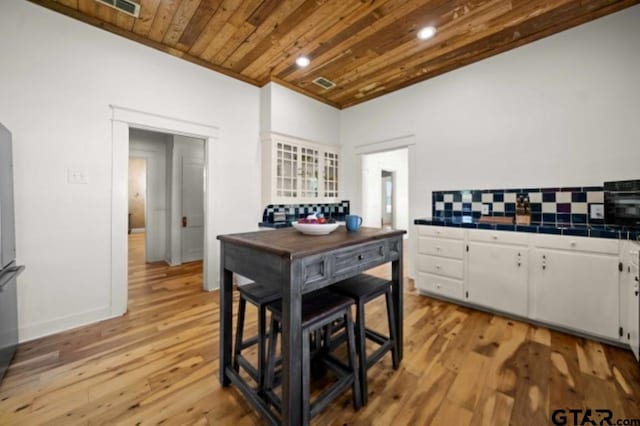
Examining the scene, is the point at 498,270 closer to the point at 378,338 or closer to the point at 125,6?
the point at 378,338

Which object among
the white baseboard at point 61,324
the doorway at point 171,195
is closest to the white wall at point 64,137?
the white baseboard at point 61,324

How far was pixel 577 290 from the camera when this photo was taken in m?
2.18

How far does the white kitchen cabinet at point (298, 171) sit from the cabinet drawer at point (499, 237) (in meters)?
2.33

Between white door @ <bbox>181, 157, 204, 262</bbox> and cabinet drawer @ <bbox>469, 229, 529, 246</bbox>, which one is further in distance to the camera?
white door @ <bbox>181, 157, 204, 262</bbox>

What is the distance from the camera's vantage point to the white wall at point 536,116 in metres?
2.28

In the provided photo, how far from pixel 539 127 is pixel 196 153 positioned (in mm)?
5086

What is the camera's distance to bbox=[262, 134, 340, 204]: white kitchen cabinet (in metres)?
3.66

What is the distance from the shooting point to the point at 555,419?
4.57 ft

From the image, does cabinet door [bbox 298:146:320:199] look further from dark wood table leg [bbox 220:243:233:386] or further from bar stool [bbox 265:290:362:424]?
bar stool [bbox 265:290:362:424]

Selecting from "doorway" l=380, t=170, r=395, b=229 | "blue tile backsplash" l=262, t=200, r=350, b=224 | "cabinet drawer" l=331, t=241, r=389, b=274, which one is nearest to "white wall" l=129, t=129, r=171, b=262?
"blue tile backsplash" l=262, t=200, r=350, b=224

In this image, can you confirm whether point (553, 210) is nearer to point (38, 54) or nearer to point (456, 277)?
point (456, 277)

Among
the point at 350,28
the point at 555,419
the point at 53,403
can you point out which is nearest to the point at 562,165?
the point at 555,419

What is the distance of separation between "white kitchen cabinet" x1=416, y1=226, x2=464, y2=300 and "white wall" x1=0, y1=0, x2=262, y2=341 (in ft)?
10.8

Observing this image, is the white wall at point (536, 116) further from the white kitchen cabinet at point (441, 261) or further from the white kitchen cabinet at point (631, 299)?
the white kitchen cabinet at point (631, 299)
